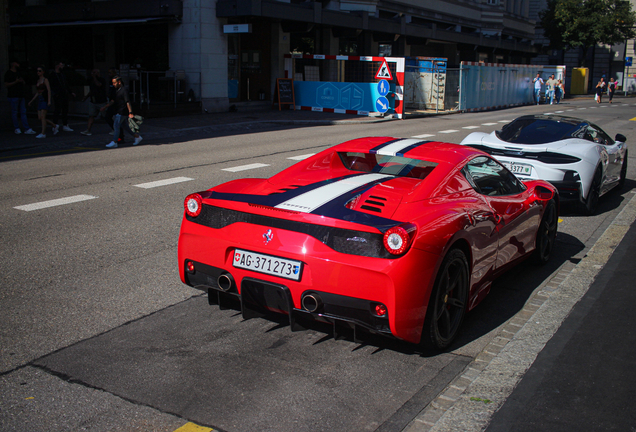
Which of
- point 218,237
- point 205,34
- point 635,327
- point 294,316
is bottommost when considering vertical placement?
point 635,327

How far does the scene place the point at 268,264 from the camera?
388 centimetres

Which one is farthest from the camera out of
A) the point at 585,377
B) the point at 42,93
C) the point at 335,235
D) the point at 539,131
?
the point at 42,93

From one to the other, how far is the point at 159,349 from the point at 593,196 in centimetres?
679

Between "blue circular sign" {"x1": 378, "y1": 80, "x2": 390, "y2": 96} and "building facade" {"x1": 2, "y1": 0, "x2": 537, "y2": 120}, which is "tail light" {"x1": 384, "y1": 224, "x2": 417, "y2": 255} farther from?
"blue circular sign" {"x1": 378, "y1": 80, "x2": 390, "y2": 96}

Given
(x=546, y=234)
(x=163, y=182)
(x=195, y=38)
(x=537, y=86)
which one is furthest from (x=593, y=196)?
(x=537, y=86)

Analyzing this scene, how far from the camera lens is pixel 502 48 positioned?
2215 inches

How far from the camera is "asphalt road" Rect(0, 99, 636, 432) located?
3.30 metres

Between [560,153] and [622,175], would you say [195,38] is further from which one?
[560,153]

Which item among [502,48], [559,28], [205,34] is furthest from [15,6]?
[559,28]

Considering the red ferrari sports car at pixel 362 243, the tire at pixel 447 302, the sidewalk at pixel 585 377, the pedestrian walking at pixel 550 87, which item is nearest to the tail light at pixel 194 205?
the red ferrari sports car at pixel 362 243

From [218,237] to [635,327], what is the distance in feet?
10.7

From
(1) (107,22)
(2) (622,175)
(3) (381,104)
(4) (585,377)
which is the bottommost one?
(4) (585,377)

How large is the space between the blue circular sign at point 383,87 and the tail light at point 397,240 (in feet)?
74.4

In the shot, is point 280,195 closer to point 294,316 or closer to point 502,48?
point 294,316
